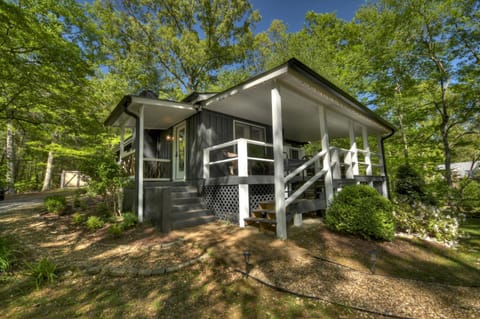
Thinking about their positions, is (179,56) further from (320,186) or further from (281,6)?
(320,186)

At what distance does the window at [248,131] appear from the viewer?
25.9 feet

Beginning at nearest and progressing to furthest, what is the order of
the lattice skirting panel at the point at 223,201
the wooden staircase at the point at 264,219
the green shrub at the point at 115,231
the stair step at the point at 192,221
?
the wooden staircase at the point at 264,219
the green shrub at the point at 115,231
the stair step at the point at 192,221
the lattice skirting panel at the point at 223,201

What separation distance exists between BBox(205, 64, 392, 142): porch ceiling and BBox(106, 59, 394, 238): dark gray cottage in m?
0.03

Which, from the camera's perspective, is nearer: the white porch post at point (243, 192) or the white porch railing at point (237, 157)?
the white porch post at point (243, 192)

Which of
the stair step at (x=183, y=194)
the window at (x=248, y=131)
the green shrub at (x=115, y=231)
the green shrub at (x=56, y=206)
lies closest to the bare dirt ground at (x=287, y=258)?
the green shrub at (x=115, y=231)

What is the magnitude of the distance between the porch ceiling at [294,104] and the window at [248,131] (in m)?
0.32

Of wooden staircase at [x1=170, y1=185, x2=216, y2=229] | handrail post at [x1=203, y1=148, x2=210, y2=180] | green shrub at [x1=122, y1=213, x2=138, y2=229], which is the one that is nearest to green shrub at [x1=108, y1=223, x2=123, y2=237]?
green shrub at [x1=122, y1=213, x2=138, y2=229]

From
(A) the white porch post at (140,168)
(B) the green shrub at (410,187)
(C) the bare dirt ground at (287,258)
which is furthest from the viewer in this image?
(B) the green shrub at (410,187)

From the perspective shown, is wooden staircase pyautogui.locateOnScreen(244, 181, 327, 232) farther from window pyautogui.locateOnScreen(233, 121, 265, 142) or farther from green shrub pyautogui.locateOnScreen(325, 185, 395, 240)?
window pyautogui.locateOnScreen(233, 121, 265, 142)

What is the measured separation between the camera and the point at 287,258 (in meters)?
3.31

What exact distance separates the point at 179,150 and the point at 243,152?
12.1ft

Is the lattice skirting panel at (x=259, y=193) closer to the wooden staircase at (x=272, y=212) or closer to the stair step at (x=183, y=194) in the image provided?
the wooden staircase at (x=272, y=212)

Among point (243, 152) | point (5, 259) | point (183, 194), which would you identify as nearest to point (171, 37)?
point (183, 194)

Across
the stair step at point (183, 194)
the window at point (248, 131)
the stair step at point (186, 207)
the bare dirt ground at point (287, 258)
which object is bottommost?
the bare dirt ground at point (287, 258)
